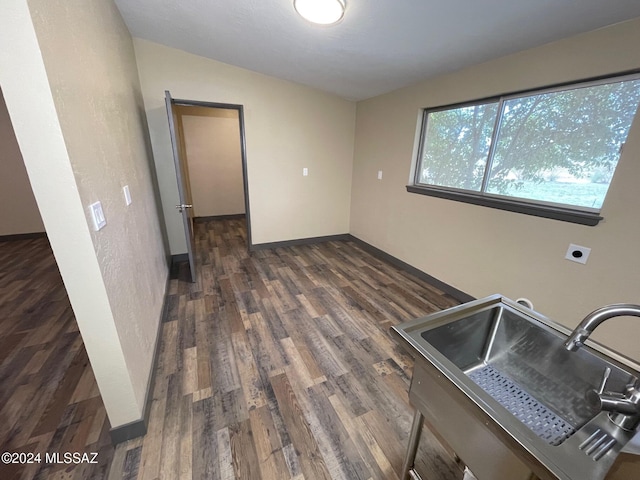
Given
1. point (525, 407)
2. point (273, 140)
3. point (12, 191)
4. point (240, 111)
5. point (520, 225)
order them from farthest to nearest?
point (12, 191), point (273, 140), point (240, 111), point (520, 225), point (525, 407)

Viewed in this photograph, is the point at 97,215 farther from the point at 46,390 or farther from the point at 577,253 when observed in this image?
the point at 577,253

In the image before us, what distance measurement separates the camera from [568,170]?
6.11 ft

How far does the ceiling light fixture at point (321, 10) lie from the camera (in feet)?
5.25

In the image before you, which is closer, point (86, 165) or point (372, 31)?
point (86, 165)

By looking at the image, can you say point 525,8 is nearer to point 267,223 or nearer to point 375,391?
point 375,391

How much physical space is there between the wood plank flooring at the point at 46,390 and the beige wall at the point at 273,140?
1.42 m

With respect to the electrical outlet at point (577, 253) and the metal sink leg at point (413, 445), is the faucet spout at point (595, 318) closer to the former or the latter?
the metal sink leg at point (413, 445)

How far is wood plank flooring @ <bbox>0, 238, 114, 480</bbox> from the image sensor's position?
1270 mm

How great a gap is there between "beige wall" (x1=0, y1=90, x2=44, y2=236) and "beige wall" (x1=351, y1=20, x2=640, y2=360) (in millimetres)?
5247

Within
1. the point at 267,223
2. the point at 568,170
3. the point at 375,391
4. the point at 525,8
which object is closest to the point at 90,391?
the point at 375,391

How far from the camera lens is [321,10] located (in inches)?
65.1

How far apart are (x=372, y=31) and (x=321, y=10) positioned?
1.43ft

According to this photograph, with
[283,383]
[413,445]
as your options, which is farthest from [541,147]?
[283,383]

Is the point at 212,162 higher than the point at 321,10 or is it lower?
lower
